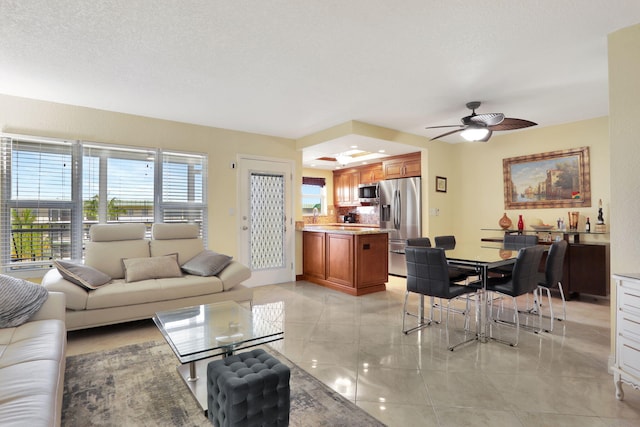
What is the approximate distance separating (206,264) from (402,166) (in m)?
4.02

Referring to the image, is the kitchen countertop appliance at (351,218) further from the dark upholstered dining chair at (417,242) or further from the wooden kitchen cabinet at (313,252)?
the dark upholstered dining chair at (417,242)

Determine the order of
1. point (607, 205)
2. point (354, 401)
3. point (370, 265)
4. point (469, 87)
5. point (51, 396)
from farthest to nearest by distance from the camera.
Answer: point (370, 265) → point (607, 205) → point (469, 87) → point (354, 401) → point (51, 396)

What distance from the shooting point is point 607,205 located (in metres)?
4.49

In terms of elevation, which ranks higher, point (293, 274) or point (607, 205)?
point (607, 205)

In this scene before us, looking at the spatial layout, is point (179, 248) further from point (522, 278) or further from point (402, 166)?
point (402, 166)

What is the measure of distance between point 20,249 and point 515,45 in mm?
5286

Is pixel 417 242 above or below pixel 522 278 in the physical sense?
above

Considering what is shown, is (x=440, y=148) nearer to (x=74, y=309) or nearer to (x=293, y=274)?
(x=293, y=274)

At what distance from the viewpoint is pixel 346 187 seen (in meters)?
7.94

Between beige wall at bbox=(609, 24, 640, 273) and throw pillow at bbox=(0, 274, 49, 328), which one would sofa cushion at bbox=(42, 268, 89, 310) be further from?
beige wall at bbox=(609, 24, 640, 273)

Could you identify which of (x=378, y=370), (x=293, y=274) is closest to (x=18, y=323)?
(x=378, y=370)

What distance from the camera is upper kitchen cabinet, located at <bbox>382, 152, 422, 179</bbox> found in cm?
598

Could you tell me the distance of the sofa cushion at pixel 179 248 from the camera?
13.3ft

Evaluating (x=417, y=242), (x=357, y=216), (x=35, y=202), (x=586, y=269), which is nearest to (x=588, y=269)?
(x=586, y=269)
